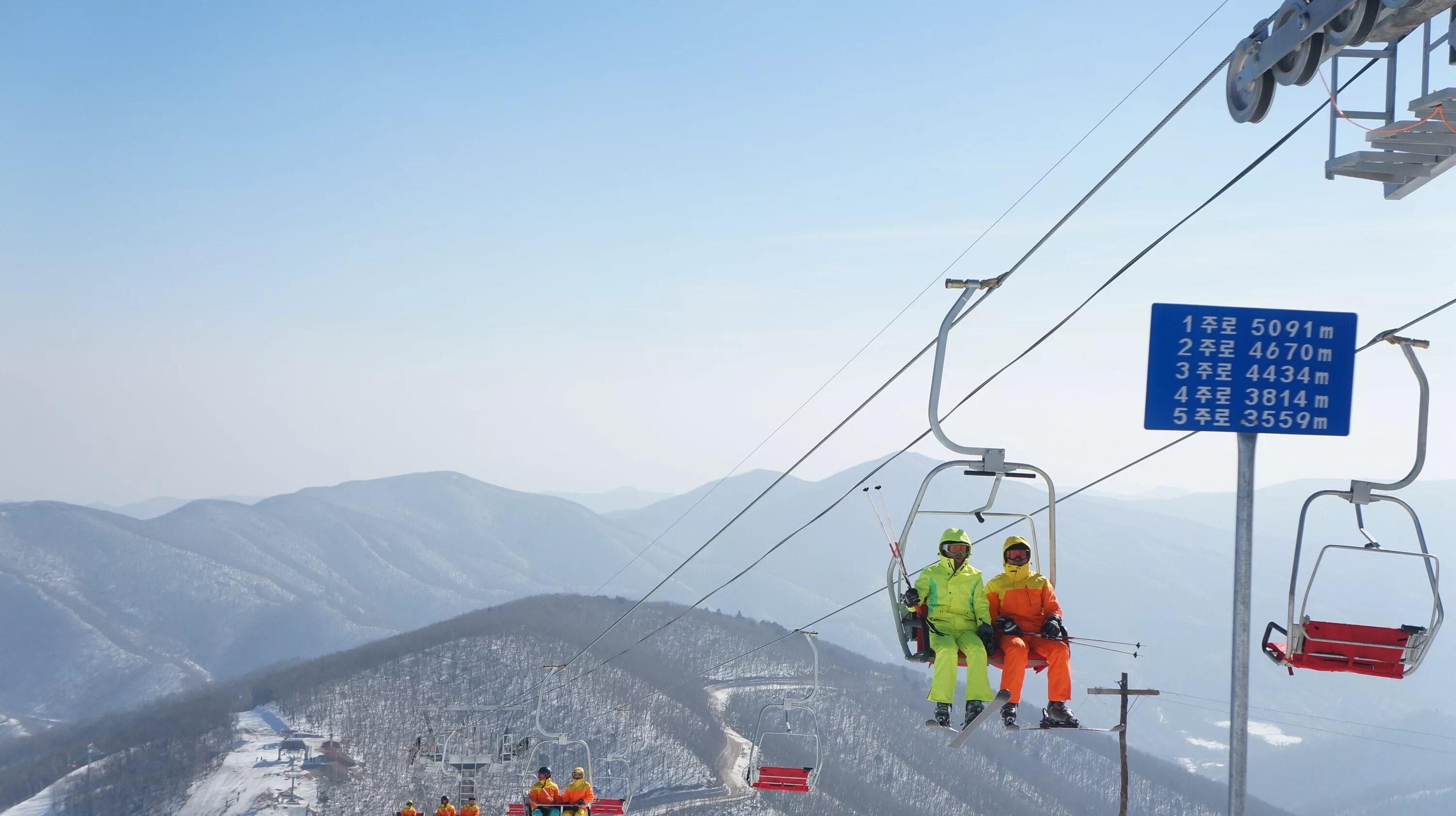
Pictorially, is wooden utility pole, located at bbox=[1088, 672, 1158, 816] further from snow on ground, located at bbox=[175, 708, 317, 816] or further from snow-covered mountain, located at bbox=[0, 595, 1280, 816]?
snow on ground, located at bbox=[175, 708, 317, 816]

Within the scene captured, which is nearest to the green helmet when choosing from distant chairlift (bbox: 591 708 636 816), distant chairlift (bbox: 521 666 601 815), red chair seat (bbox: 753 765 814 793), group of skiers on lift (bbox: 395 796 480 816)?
distant chairlift (bbox: 521 666 601 815)

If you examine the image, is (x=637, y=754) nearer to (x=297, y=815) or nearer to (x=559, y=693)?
(x=559, y=693)

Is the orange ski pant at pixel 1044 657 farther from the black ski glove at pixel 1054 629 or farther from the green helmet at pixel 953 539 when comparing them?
the green helmet at pixel 953 539

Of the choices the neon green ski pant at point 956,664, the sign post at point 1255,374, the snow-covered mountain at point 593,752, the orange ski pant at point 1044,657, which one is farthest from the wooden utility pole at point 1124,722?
the snow-covered mountain at point 593,752

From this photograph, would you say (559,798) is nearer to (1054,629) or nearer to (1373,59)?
(1054,629)

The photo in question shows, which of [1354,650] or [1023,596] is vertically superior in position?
[1023,596]

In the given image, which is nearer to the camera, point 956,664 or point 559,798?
point 956,664

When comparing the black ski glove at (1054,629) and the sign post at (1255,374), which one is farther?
the black ski glove at (1054,629)

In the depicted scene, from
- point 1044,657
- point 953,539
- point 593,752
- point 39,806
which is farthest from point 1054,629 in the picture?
point 39,806
